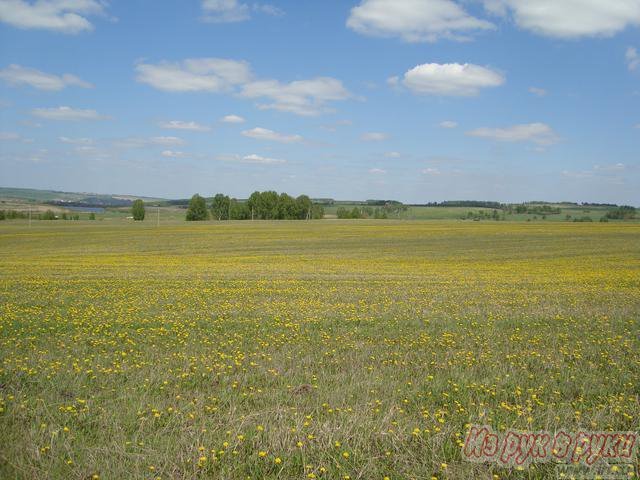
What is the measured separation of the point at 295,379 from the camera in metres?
8.32

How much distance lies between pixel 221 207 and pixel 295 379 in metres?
159

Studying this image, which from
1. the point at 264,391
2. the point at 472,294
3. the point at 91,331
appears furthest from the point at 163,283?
the point at 264,391

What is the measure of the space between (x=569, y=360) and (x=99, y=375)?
874 cm

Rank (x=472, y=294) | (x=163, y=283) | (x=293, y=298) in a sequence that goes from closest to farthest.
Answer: (x=293, y=298) → (x=472, y=294) → (x=163, y=283)

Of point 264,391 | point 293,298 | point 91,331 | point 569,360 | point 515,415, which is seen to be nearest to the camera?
point 515,415

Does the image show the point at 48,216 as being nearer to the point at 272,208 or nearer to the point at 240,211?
the point at 240,211

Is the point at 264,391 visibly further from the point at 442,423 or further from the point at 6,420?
the point at 6,420

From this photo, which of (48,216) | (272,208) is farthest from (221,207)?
(48,216)

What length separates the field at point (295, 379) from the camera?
18.0 feet

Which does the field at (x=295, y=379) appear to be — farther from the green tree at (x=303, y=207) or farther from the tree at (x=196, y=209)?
the green tree at (x=303, y=207)

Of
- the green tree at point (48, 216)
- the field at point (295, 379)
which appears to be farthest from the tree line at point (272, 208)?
the field at point (295, 379)

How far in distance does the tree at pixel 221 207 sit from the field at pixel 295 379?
146 metres

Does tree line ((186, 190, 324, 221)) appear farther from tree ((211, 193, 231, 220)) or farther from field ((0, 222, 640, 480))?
field ((0, 222, 640, 480))

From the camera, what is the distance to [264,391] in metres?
7.69
